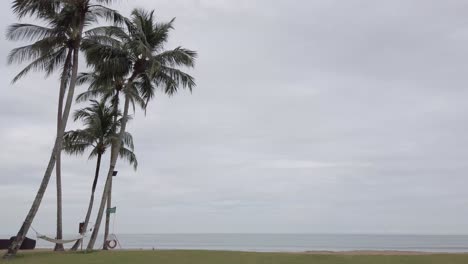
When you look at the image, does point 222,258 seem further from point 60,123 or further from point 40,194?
point 60,123

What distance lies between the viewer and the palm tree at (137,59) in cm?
2576

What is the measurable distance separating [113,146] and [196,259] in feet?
31.1

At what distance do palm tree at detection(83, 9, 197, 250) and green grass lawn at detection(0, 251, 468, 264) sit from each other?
3.85 metres

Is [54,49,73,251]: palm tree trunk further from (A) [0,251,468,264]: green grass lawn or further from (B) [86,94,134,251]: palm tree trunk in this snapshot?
(A) [0,251,468,264]: green grass lawn

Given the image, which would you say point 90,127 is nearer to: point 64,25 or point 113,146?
point 113,146

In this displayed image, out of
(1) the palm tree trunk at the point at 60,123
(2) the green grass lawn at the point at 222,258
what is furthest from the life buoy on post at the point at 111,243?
(2) the green grass lawn at the point at 222,258

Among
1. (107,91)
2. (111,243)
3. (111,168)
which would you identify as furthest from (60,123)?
(111,243)

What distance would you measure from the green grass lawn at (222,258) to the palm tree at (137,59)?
3854 mm

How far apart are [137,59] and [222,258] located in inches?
426

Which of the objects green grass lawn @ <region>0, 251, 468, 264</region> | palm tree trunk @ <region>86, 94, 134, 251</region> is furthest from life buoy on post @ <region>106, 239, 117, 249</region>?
green grass lawn @ <region>0, 251, 468, 264</region>

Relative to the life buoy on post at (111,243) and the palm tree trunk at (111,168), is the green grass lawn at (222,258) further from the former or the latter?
the life buoy on post at (111,243)

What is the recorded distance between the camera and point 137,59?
26516mm

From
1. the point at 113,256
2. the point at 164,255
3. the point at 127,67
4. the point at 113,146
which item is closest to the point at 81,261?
the point at 113,256

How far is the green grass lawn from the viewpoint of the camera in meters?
19.8
